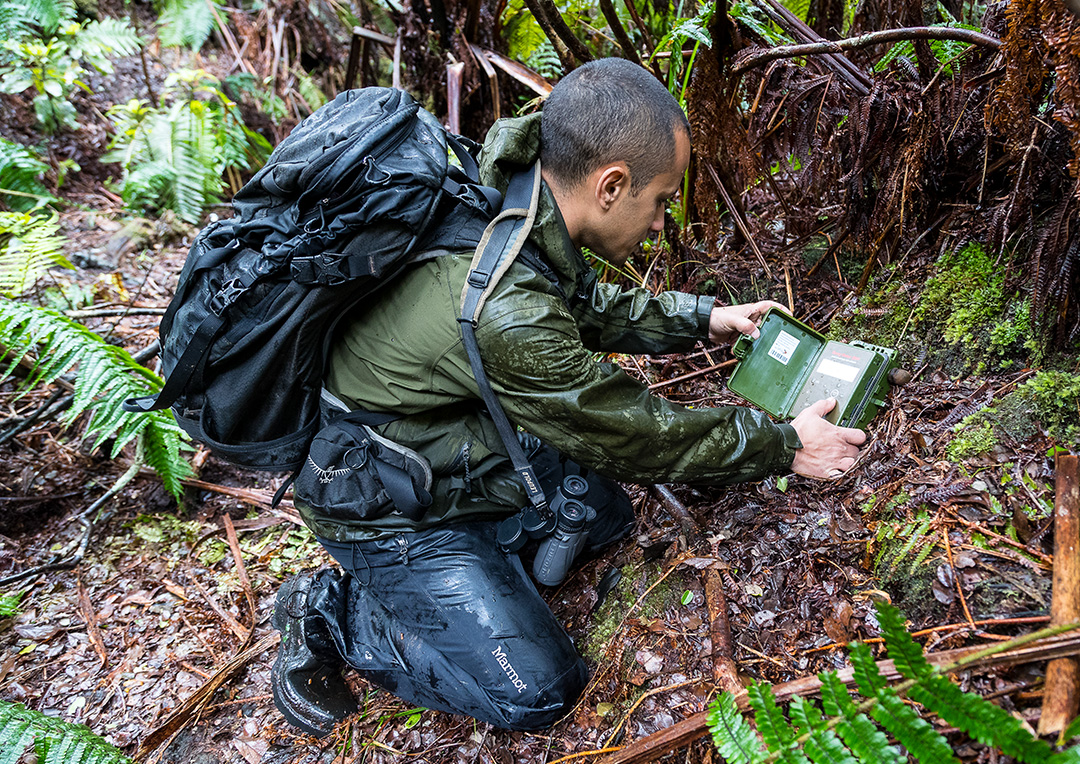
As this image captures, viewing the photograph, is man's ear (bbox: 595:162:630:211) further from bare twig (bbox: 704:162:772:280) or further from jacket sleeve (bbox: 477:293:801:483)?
bare twig (bbox: 704:162:772:280)

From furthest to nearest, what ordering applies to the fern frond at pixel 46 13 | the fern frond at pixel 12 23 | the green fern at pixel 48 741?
the fern frond at pixel 46 13 → the fern frond at pixel 12 23 → the green fern at pixel 48 741

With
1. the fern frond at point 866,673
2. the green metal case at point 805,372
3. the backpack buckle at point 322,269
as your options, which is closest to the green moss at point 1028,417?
the green metal case at point 805,372

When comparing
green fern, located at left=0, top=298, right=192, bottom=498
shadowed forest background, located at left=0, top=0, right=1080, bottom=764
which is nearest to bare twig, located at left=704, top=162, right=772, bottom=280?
shadowed forest background, located at left=0, top=0, right=1080, bottom=764

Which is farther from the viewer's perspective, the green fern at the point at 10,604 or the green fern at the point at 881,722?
the green fern at the point at 10,604

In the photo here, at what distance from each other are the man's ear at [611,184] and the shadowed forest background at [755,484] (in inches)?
29.7

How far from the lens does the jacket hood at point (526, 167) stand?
8.61 feet

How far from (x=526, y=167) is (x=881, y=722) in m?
2.26

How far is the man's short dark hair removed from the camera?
254cm

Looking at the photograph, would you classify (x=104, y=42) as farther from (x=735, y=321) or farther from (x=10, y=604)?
(x=735, y=321)

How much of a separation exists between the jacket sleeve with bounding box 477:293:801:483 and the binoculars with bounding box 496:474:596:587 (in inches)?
16.8

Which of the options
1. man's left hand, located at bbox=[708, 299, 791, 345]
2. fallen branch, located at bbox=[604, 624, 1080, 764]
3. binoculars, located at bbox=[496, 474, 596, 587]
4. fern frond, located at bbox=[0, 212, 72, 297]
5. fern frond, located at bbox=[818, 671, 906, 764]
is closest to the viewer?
fern frond, located at bbox=[818, 671, 906, 764]

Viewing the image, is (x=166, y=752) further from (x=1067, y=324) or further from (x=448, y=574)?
(x=1067, y=324)

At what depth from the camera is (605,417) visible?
246 centimetres

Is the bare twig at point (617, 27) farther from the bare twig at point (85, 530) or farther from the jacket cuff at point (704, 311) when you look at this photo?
the bare twig at point (85, 530)
